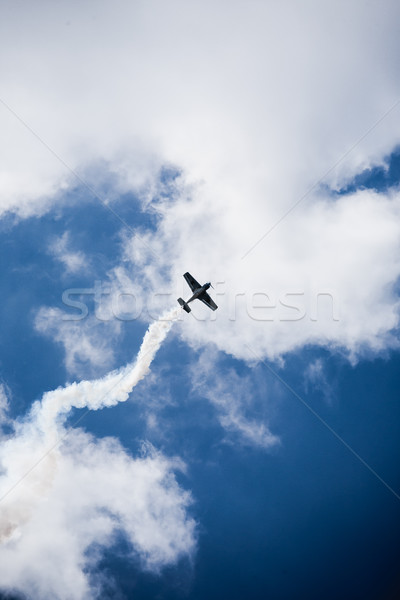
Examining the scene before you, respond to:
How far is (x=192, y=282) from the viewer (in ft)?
241

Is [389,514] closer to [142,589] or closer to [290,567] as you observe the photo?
[290,567]

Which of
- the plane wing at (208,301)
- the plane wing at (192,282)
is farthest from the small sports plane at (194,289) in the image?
the plane wing at (208,301)

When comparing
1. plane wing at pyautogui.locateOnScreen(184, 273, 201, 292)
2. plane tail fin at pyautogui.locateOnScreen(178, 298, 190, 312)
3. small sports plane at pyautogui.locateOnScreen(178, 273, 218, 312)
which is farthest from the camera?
plane wing at pyautogui.locateOnScreen(184, 273, 201, 292)

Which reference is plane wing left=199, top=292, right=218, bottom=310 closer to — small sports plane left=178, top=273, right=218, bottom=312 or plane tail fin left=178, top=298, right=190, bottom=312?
small sports plane left=178, top=273, right=218, bottom=312

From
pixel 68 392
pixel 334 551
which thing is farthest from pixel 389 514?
pixel 68 392

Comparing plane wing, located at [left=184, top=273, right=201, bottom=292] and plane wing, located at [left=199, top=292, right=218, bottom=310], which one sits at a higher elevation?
plane wing, located at [left=199, top=292, right=218, bottom=310]

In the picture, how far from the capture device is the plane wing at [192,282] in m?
73.1

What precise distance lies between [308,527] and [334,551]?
36.7 ft

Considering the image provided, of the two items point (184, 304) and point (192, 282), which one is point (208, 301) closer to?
point (192, 282)

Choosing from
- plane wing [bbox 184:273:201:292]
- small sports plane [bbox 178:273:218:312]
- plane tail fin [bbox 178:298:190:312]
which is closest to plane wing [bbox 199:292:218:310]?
small sports plane [bbox 178:273:218:312]

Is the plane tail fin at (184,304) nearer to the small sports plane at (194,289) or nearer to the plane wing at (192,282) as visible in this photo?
the small sports plane at (194,289)

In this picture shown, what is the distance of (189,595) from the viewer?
94.2 m

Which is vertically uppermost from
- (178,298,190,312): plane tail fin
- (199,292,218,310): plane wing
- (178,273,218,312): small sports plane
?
(199,292,218,310): plane wing

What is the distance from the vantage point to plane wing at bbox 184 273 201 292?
73.1 metres
